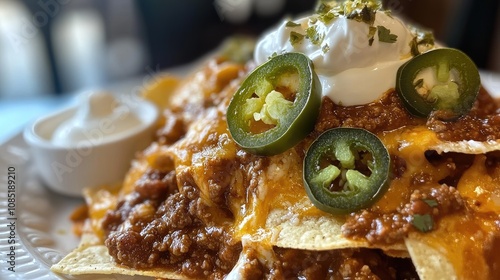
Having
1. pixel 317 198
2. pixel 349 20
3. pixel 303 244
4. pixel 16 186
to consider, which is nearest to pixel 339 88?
pixel 349 20

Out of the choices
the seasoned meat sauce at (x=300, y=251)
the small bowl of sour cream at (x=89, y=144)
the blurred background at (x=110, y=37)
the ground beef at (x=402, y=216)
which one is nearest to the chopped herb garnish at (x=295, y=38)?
the seasoned meat sauce at (x=300, y=251)

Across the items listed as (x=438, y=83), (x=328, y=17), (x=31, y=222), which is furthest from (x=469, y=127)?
(x=31, y=222)

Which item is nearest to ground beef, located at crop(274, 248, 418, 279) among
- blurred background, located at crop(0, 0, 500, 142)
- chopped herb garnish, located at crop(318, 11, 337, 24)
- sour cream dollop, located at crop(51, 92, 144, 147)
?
chopped herb garnish, located at crop(318, 11, 337, 24)

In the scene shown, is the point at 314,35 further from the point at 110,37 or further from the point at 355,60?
the point at 110,37

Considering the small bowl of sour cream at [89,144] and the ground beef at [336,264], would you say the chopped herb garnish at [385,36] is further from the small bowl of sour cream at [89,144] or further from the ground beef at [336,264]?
the small bowl of sour cream at [89,144]

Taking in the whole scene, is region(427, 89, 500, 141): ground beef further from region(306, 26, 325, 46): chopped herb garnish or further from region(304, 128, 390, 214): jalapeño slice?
region(306, 26, 325, 46): chopped herb garnish

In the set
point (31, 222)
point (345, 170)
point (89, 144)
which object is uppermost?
point (345, 170)
